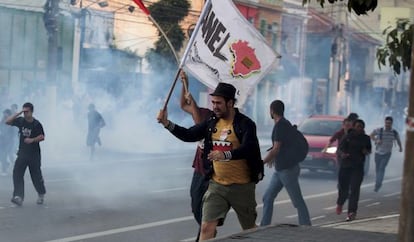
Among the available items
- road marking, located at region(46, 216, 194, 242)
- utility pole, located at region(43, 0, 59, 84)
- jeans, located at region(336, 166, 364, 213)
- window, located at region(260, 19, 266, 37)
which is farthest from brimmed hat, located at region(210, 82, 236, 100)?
window, located at region(260, 19, 266, 37)

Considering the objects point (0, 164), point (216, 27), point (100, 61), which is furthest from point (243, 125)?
point (100, 61)

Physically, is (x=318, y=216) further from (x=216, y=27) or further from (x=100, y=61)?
(x=100, y=61)

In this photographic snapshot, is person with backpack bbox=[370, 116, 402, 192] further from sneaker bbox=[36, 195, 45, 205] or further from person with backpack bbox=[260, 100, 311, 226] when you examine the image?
sneaker bbox=[36, 195, 45, 205]

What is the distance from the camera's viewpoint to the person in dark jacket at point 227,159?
7.96m

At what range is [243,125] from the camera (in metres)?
8.02

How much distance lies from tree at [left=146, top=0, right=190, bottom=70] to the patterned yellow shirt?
2693cm

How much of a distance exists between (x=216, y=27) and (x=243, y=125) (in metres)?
1.56

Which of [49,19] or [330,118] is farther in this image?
[49,19]

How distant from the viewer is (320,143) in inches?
897

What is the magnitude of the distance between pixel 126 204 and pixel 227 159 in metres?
7.36

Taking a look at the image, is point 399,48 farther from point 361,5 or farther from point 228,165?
point 361,5

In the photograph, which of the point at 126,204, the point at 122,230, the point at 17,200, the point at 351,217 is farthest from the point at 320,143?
the point at 122,230

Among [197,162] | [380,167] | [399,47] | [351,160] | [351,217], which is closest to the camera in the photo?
[197,162]

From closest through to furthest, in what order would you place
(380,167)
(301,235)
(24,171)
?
(301,235)
(24,171)
(380,167)
